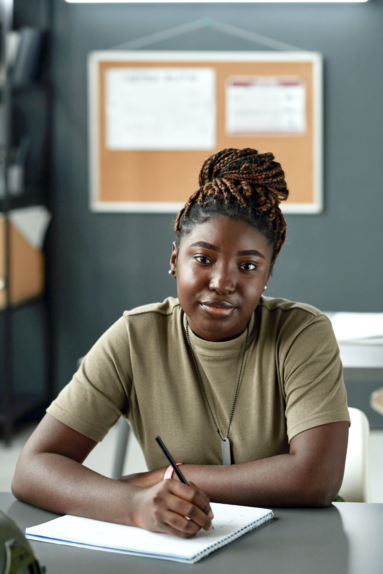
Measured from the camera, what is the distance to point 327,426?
117 cm

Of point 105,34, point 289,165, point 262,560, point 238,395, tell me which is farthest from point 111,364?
point 105,34

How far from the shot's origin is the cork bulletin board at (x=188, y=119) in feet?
12.3

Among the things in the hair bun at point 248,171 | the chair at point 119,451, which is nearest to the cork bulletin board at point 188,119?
the chair at point 119,451

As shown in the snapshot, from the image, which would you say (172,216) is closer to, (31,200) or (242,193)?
(31,200)

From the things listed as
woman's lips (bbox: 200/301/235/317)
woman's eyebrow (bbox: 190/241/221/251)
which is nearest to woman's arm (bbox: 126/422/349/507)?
woman's lips (bbox: 200/301/235/317)

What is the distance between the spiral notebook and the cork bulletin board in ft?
9.40

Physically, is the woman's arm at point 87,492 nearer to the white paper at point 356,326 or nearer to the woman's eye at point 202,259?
the woman's eye at point 202,259

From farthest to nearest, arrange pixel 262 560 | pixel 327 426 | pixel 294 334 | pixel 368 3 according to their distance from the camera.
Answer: pixel 368 3 → pixel 294 334 → pixel 327 426 → pixel 262 560

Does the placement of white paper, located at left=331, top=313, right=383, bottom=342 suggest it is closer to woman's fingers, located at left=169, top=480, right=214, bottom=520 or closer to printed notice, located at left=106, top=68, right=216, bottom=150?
woman's fingers, located at left=169, top=480, right=214, bottom=520

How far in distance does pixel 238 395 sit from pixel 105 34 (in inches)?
119

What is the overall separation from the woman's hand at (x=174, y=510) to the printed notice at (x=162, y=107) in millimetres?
3031

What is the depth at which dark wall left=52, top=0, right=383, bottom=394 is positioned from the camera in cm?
374

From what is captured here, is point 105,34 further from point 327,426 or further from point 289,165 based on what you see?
point 327,426

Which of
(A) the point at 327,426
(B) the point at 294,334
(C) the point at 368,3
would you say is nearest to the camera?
(A) the point at 327,426
